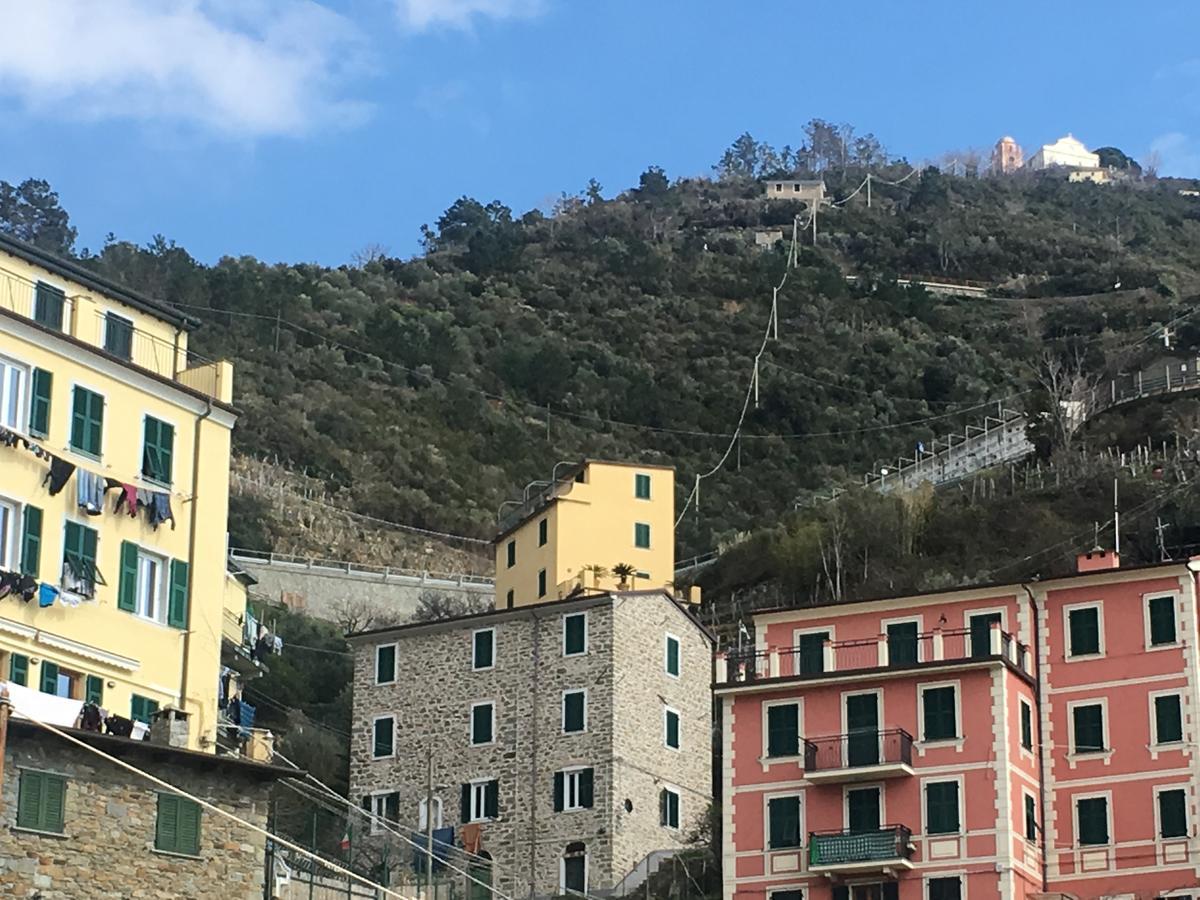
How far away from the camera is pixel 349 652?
95812mm

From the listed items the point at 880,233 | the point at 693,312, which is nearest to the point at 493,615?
the point at 693,312

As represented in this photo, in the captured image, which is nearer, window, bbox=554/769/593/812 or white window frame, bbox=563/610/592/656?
window, bbox=554/769/593/812

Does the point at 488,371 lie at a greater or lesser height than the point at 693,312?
lesser

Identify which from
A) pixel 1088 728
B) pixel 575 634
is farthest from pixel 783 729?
pixel 575 634

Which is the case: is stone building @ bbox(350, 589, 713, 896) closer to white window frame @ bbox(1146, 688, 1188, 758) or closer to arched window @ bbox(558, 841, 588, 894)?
arched window @ bbox(558, 841, 588, 894)

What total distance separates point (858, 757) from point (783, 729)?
7.98 feet

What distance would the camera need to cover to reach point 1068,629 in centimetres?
5859

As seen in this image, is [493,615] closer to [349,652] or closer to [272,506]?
[349,652]

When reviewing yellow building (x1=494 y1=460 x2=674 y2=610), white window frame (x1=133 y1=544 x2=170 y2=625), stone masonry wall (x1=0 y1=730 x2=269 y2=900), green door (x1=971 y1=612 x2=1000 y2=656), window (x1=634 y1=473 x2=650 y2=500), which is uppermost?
window (x1=634 y1=473 x2=650 y2=500)

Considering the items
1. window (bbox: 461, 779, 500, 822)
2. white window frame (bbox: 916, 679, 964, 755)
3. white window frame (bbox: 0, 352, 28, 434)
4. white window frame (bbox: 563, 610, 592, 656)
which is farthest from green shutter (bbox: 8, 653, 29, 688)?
white window frame (bbox: 563, 610, 592, 656)

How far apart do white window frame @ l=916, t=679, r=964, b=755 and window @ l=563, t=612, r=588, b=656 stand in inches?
499

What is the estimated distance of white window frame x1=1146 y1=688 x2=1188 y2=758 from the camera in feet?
184

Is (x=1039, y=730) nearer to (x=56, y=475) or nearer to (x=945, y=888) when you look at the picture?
(x=945, y=888)

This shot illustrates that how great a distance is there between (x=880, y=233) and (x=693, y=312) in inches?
1315
